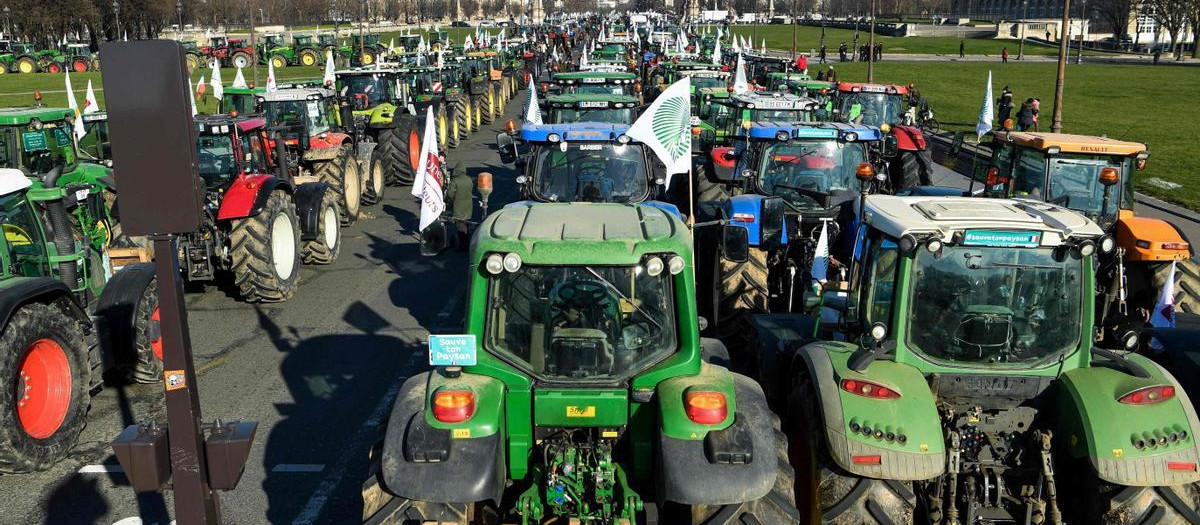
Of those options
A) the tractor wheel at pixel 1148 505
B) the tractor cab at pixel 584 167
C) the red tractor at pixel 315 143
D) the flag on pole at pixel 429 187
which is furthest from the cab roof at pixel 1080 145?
the red tractor at pixel 315 143

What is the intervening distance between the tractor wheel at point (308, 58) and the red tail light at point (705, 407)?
189 ft

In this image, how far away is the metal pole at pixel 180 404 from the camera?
13.2 ft

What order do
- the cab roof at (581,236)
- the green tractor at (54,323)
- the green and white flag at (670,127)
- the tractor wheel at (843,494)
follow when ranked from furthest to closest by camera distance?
the green and white flag at (670,127), the green tractor at (54,323), the tractor wheel at (843,494), the cab roof at (581,236)

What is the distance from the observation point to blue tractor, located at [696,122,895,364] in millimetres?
8742

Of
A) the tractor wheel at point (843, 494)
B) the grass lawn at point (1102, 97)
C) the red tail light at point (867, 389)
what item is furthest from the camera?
the grass lawn at point (1102, 97)

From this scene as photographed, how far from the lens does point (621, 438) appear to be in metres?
4.97

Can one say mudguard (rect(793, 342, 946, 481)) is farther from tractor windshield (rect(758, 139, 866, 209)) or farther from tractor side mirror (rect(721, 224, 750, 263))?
tractor windshield (rect(758, 139, 866, 209))

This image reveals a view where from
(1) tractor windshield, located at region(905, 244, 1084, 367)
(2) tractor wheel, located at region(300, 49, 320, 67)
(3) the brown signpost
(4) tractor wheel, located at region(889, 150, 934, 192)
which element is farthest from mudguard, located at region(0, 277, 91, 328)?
(2) tractor wheel, located at region(300, 49, 320, 67)

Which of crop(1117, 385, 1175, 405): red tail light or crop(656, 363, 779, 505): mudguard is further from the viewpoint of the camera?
crop(1117, 385, 1175, 405): red tail light

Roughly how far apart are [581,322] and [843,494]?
5.39 feet

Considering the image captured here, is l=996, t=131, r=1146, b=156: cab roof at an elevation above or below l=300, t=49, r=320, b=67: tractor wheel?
below

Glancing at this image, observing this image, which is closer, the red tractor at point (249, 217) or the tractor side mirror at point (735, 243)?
the tractor side mirror at point (735, 243)

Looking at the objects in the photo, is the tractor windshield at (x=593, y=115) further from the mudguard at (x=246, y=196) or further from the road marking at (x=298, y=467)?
the road marking at (x=298, y=467)

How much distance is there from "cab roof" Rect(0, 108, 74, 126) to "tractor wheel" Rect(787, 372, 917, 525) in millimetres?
11075
